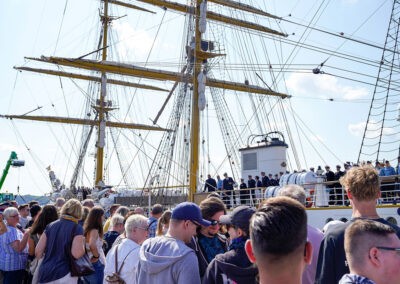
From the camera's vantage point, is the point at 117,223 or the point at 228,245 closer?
the point at 228,245

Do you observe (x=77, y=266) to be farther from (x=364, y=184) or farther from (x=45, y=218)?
(x=364, y=184)

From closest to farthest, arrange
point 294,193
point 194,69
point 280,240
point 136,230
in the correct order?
1. point 280,240
2. point 294,193
3. point 136,230
4. point 194,69

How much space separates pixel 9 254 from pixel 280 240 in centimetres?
572

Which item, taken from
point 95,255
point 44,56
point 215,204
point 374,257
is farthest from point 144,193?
point 374,257

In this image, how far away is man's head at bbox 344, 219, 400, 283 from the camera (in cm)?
204

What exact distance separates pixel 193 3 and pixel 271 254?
2498 centimetres

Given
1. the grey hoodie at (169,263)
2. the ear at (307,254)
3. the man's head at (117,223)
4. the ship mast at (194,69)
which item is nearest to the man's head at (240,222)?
the grey hoodie at (169,263)

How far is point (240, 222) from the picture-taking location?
307 centimetres

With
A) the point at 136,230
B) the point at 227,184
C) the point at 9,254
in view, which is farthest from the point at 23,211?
the point at 227,184

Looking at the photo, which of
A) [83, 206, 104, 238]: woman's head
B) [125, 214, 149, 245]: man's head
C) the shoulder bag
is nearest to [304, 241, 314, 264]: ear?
[125, 214, 149, 245]: man's head

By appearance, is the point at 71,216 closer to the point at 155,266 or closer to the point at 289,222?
→ the point at 155,266

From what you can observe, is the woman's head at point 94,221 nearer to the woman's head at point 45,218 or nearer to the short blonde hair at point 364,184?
the woman's head at point 45,218

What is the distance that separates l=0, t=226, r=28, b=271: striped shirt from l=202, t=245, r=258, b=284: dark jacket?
14.2 ft

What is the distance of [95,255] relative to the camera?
5.62 meters
